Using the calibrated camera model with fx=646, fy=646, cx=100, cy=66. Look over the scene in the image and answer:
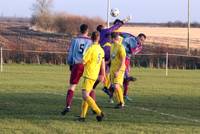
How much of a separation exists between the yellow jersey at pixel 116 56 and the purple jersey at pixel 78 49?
1.92m

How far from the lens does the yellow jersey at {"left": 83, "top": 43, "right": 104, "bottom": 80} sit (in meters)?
14.7

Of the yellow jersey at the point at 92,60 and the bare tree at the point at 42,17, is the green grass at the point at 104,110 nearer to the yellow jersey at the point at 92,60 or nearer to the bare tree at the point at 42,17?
the yellow jersey at the point at 92,60

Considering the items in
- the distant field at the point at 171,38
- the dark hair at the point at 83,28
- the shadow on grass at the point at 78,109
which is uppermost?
the dark hair at the point at 83,28

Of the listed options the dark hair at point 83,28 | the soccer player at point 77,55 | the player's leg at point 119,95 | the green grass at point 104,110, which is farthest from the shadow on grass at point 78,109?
the dark hair at point 83,28

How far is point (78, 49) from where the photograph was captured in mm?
15773

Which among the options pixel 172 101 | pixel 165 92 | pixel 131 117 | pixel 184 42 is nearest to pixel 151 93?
pixel 165 92

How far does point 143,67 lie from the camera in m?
45.3

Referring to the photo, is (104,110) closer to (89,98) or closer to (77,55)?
(77,55)

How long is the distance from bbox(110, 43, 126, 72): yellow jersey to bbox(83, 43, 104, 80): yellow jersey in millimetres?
2538

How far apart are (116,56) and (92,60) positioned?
301 cm

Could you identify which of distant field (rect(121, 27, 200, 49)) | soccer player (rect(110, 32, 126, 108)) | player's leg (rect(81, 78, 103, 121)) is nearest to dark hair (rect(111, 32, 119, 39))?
soccer player (rect(110, 32, 126, 108))

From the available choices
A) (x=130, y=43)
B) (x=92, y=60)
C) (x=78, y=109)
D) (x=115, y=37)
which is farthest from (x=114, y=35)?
(x=92, y=60)

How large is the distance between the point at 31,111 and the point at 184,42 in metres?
56.0

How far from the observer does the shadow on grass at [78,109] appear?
1524 cm
